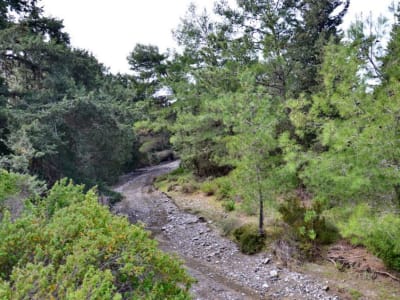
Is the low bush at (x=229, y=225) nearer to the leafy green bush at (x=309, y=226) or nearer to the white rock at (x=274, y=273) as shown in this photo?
the leafy green bush at (x=309, y=226)

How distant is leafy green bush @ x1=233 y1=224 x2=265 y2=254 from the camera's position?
6965 mm

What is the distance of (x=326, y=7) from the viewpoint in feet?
30.7

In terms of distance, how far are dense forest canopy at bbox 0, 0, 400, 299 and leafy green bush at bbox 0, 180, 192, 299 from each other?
23mm

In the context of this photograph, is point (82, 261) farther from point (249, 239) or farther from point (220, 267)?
point (249, 239)

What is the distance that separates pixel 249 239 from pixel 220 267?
112 cm

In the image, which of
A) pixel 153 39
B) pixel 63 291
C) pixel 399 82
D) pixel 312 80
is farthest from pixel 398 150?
pixel 153 39

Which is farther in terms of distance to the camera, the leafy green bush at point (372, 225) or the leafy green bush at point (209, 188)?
the leafy green bush at point (209, 188)

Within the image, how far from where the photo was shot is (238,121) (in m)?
6.93

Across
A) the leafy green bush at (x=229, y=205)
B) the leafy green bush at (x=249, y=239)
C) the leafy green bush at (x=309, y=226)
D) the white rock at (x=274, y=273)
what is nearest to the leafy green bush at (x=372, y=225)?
the leafy green bush at (x=309, y=226)

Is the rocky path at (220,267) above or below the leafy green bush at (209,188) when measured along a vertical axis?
below

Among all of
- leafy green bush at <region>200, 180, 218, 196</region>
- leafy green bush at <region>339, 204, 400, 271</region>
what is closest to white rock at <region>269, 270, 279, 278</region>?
leafy green bush at <region>339, 204, 400, 271</region>

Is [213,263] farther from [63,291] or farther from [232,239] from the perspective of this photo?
[63,291]

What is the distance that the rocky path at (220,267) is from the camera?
546 cm

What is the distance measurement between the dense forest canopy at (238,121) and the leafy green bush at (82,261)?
0.9 inches
